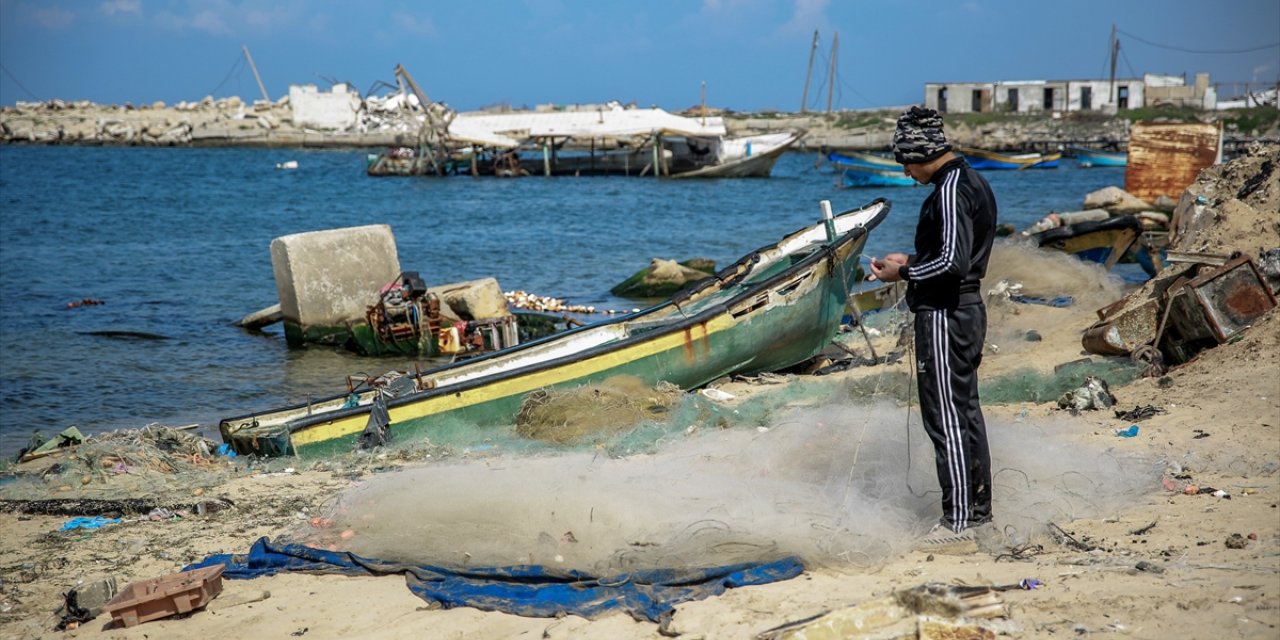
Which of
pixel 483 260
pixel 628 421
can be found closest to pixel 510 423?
pixel 628 421

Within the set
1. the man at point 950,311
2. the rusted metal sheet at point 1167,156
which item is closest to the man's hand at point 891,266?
the man at point 950,311

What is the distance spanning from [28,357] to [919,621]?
1228 centimetres

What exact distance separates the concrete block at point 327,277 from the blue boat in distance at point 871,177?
28609 mm

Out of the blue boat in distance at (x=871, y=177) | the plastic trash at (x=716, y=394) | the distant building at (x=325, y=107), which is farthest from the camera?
the distant building at (x=325, y=107)

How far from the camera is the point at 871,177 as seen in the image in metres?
39.1

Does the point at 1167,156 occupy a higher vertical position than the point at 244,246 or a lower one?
higher

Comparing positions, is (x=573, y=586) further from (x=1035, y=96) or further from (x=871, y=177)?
(x=1035, y=96)

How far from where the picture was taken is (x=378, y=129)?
80.5 m

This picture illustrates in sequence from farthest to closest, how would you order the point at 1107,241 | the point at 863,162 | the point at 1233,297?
the point at 863,162 → the point at 1107,241 → the point at 1233,297

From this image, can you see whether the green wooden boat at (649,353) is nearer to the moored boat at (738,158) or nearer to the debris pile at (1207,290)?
the debris pile at (1207,290)

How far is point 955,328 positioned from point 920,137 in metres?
0.74

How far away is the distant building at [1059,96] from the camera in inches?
2781

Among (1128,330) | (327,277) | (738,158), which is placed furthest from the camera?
(738,158)

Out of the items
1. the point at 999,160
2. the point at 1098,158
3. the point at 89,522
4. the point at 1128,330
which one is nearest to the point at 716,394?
the point at 1128,330
